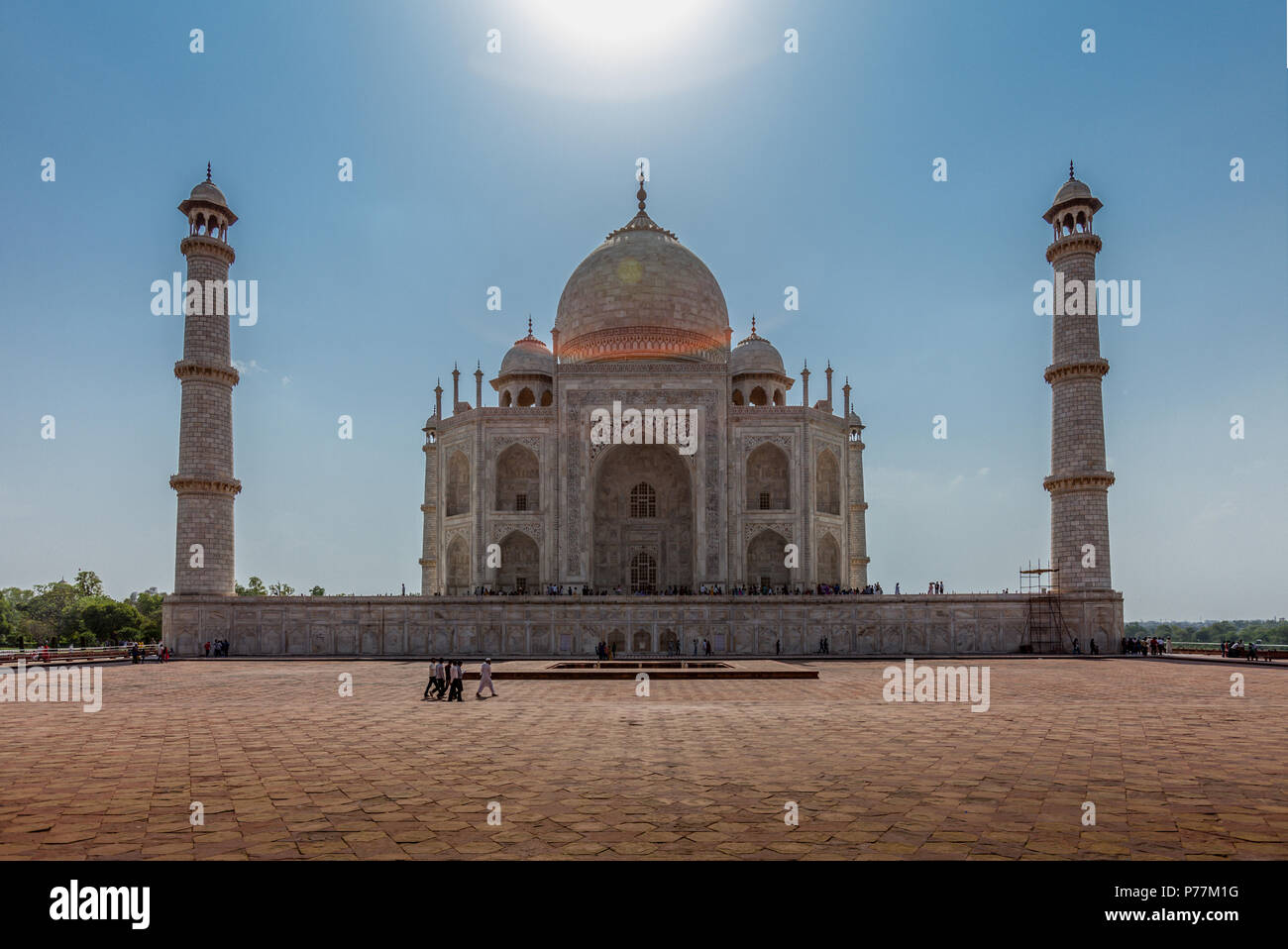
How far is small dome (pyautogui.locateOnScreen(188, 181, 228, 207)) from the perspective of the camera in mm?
30688

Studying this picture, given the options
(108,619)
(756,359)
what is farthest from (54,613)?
(756,359)

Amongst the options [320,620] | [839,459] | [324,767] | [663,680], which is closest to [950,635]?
[839,459]

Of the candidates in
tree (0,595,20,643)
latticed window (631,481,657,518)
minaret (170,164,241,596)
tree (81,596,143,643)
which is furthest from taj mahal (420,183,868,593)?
tree (0,595,20,643)

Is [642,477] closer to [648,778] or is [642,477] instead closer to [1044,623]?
[1044,623]

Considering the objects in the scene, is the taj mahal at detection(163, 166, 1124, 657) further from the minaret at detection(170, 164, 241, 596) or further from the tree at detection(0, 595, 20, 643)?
the tree at detection(0, 595, 20, 643)

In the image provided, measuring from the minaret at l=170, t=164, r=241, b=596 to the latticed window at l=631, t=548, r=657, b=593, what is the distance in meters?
14.3

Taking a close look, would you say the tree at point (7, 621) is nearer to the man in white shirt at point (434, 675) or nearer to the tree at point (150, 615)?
the tree at point (150, 615)

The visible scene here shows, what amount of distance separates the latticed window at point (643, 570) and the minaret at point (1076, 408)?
567 inches

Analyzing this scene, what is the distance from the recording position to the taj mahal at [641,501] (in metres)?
28.2

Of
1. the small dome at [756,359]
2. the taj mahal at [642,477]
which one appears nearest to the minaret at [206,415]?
the taj mahal at [642,477]

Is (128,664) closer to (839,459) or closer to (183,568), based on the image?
(183,568)

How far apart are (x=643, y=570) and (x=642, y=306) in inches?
437

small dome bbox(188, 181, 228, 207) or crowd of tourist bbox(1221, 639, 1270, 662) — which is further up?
small dome bbox(188, 181, 228, 207)

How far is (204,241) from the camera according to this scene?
30453 mm
